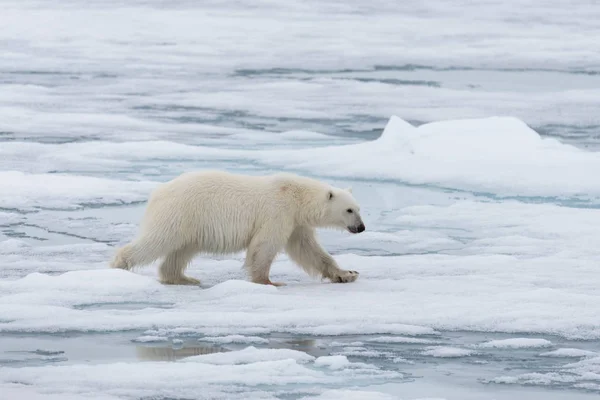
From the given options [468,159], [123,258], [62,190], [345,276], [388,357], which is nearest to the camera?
[388,357]

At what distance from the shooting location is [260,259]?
18.2 feet

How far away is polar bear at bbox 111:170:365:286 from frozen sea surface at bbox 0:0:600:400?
0.15 metres

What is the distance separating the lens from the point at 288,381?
380 centimetres

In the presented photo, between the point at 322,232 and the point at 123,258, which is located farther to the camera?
the point at 322,232

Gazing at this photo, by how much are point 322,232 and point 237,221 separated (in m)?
1.83

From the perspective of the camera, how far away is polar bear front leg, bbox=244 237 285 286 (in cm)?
554

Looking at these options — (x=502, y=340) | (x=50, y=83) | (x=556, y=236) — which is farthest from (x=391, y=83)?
(x=502, y=340)

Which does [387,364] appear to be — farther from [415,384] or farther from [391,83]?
[391,83]

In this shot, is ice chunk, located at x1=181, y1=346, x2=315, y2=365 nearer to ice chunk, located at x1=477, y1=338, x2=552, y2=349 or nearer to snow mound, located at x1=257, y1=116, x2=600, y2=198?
ice chunk, located at x1=477, y1=338, x2=552, y2=349

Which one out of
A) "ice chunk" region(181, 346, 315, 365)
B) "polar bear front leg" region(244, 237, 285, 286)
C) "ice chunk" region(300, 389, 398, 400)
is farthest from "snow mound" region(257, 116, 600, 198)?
"ice chunk" region(300, 389, 398, 400)

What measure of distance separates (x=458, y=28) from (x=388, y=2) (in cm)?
536

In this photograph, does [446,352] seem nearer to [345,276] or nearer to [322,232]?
[345,276]

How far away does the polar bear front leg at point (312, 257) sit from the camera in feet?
18.8

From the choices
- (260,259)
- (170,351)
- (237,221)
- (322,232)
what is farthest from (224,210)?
(322,232)
